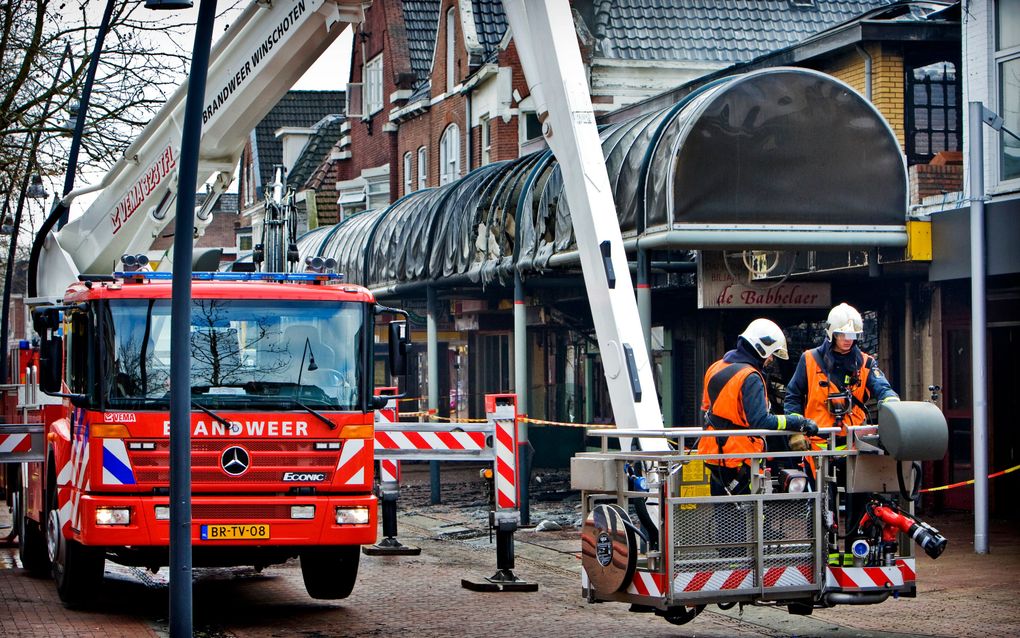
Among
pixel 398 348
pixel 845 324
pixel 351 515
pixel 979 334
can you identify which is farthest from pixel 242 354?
pixel 979 334

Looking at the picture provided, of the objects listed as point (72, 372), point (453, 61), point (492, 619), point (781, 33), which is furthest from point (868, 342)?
point (453, 61)

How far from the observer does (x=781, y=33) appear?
3203 cm

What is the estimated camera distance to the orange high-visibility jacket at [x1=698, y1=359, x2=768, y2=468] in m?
9.76

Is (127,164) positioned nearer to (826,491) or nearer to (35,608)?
(35,608)

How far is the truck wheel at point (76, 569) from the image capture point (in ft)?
38.1

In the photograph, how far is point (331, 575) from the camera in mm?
12258

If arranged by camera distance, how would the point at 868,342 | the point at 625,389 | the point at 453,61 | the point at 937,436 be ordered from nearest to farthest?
the point at 937,436
the point at 625,389
the point at 868,342
the point at 453,61

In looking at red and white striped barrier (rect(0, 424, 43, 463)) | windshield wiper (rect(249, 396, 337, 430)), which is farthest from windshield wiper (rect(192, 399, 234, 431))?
red and white striped barrier (rect(0, 424, 43, 463))

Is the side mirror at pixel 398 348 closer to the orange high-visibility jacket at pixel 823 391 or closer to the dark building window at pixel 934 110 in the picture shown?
the orange high-visibility jacket at pixel 823 391

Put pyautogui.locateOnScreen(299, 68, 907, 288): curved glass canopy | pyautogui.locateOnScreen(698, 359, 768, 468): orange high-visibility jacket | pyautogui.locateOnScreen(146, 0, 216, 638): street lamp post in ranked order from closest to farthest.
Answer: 1. pyautogui.locateOnScreen(146, 0, 216, 638): street lamp post
2. pyautogui.locateOnScreen(698, 359, 768, 468): orange high-visibility jacket
3. pyautogui.locateOnScreen(299, 68, 907, 288): curved glass canopy

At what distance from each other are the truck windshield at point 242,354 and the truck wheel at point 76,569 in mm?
1256

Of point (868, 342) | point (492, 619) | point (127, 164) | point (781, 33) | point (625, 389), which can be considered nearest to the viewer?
point (625, 389)

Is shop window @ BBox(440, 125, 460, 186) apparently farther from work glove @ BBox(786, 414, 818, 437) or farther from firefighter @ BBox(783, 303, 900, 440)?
work glove @ BBox(786, 414, 818, 437)

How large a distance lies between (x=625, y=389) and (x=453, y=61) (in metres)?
25.6
